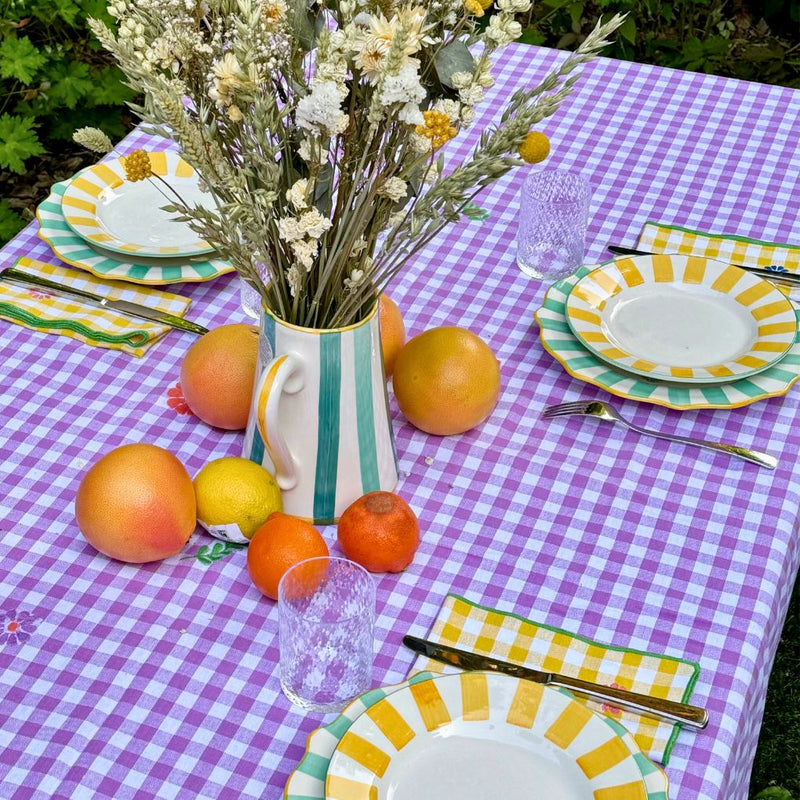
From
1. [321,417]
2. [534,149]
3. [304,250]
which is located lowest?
[321,417]

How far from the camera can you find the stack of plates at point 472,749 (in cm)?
99

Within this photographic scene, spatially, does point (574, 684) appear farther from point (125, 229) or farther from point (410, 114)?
point (125, 229)

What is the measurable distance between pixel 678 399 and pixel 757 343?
16 cm

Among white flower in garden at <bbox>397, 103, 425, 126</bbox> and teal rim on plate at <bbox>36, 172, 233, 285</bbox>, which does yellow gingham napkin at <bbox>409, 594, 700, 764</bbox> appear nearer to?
white flower in garden at <bbox>397, 103, 425, 126</bbox>

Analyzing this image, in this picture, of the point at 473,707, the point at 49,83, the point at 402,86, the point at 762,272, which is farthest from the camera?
the point at 49,83

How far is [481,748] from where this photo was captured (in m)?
1.03

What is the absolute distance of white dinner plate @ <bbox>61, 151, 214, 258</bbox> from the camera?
1.66 metres

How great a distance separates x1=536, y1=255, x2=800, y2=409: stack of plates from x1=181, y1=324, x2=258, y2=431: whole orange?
40cm

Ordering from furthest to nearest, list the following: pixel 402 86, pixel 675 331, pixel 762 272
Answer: pixel 762 272 → pixel 675 331 → pixel 402 86

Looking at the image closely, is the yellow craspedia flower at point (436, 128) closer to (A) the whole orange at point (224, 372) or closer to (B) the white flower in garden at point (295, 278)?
(B) the white flower in garden at point (295, 278)

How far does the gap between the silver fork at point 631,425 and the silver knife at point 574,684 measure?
15.8 inches

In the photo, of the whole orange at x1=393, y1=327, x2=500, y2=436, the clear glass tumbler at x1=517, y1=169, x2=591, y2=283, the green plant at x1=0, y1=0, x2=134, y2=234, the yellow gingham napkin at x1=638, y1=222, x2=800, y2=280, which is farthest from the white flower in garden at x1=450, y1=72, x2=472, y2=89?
the green plant at x1=0, y1=0, x2=134, y2=234

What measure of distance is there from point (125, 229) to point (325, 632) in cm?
84

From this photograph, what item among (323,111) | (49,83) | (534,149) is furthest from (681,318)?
(49,83)
